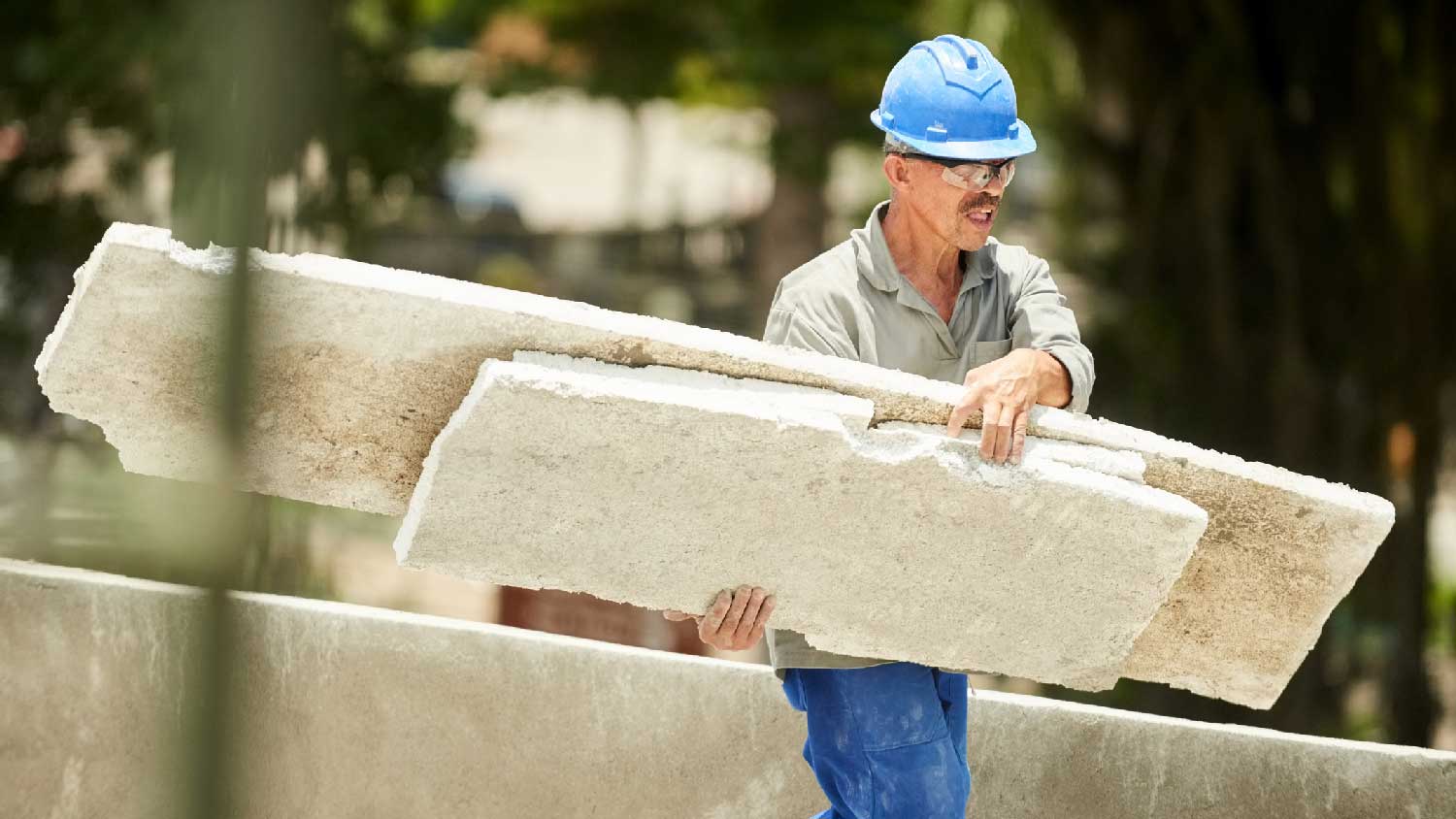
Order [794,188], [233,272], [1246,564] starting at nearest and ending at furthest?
[233,272] < [1246,564] < [794,188]

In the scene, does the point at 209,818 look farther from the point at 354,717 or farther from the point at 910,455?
the point at 354,717

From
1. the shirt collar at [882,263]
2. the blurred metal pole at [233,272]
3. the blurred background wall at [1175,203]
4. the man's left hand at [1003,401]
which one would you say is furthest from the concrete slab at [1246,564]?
the blurred background wall at [1175,203]

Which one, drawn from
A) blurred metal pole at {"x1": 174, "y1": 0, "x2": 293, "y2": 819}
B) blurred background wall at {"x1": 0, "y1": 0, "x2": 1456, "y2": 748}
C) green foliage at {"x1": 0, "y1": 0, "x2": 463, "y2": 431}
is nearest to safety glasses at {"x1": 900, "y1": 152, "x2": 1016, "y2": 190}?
blurred metal pole at {"x1": 174, "y1": 0, "x2": 293, "y2": 819}

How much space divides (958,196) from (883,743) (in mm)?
951

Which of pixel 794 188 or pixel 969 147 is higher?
pixel 969 147

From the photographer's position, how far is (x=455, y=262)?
19.6 m

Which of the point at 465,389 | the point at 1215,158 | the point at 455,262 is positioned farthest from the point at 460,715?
the point at 455,262

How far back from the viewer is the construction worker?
2.92 m

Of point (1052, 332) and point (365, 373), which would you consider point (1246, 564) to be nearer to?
point (1052, 332)

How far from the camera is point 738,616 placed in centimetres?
297

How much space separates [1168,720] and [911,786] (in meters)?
1.10

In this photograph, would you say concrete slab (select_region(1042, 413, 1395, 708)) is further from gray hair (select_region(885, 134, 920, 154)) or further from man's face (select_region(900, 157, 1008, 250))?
gray hair (select_region(885, 134, 920, 154))

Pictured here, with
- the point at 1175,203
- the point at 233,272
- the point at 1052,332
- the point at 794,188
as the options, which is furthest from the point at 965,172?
the point at 794,188

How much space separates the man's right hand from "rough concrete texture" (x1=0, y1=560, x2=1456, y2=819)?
30.0 inches
